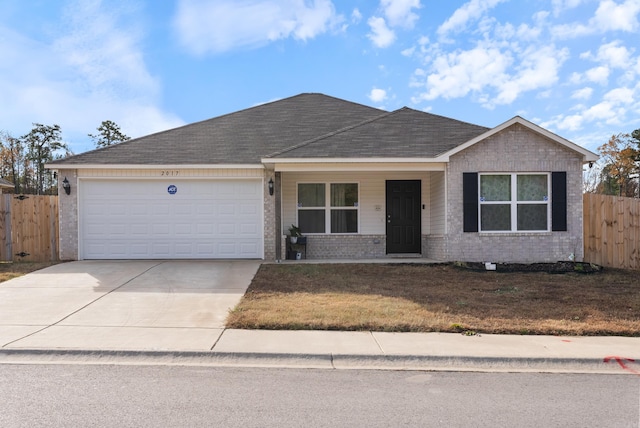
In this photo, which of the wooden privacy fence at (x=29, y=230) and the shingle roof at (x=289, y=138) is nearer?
the shingle roof at (x=289, y=138)

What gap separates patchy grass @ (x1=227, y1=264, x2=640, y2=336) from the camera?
6855 mm

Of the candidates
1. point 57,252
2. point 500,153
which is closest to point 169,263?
point 57,252

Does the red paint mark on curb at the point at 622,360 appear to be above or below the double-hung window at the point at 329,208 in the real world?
below

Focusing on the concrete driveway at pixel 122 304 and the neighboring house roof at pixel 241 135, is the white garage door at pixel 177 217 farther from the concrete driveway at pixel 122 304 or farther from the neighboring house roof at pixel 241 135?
the concrete driveway at pixel 122 304

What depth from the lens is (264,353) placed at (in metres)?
5.62

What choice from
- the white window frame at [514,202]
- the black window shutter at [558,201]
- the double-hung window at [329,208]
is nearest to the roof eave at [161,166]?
the double-hung window at [329,208]

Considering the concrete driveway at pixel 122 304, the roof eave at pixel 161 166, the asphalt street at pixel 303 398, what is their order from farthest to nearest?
the roof eave at pixel 161 166
the concrete driveway at pixel 122 304
the asphalt street at pixel 303 398

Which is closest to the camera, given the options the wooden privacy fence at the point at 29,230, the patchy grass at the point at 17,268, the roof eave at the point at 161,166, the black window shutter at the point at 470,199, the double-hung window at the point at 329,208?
the patchy grass at the point at 17,268

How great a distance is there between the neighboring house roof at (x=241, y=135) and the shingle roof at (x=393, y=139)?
5.37ft

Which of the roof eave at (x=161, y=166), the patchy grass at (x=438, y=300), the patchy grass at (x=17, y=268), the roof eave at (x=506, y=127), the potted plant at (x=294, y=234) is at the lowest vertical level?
the patchy grass at (x=438, y=300)

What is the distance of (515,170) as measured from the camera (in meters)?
12.4

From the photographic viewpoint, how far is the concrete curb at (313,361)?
5430 mm

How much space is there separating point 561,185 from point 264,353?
10317 mm

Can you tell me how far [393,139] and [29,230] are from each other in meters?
11.1
